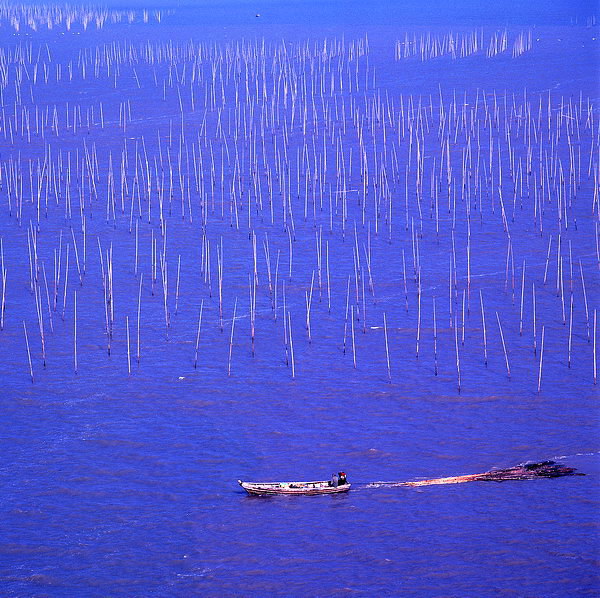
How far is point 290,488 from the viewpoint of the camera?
12930 millimetres

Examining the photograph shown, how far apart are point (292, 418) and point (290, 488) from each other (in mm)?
2206

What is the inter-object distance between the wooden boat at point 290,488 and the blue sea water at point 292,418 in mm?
103

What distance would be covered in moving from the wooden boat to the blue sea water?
10 centimetres

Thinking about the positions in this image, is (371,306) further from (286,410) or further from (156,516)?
(156,516)

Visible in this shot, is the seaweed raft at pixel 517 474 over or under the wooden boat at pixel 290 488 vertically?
under

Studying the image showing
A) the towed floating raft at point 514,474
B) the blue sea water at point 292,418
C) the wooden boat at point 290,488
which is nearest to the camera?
the blue sea water at point 292,418

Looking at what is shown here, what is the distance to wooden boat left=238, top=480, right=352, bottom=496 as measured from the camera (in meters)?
12.9

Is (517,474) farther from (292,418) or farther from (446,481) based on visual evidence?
(292,418)

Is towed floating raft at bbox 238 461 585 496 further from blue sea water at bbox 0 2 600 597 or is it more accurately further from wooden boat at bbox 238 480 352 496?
blue sea water at bbox 0 2 600 597

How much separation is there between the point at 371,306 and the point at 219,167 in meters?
9.34

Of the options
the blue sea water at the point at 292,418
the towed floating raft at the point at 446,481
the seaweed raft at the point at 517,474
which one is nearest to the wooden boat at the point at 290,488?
the towed floating raft at the point at 446,481

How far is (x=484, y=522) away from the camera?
12516mm

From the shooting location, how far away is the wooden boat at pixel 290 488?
1290 cm

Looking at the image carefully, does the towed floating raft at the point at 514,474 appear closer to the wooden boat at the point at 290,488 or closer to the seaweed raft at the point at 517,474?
the seaweed raft at the point at 517,474
